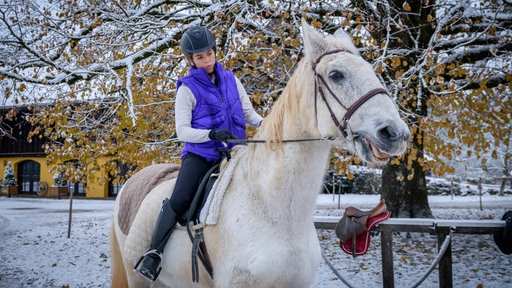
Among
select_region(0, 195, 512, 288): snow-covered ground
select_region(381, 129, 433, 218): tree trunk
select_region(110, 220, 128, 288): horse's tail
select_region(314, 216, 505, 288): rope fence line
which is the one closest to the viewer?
select_region(110, 220, 128, 288): horse's tail

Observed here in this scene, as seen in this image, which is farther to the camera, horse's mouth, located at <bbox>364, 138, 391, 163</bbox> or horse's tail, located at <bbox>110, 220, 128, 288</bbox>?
horse's tail, located at <bbox>110, 220, 128, 288</bbox>

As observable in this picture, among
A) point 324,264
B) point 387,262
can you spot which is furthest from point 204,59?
point 324,264

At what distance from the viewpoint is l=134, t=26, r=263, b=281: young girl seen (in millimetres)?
2512

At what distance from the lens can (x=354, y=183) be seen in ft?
83.4

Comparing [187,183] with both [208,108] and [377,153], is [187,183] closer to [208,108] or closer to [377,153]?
[208,108]

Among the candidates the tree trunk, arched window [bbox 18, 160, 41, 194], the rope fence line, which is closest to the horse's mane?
the rope fence line

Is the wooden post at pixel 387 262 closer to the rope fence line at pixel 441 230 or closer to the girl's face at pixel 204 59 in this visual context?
the rope fence line at pixel 441 230

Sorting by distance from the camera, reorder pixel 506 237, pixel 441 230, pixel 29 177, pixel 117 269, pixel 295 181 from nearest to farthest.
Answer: pixel 295 181 < pixel 117 269 < pixel 506 237 < pixel 441 230 < pixel 29 177

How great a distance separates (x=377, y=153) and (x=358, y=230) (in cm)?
162

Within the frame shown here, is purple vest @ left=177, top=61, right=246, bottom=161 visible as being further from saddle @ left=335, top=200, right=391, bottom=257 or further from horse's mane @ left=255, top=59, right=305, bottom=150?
saddle @ left=335, top=200, right=391, bottom=257

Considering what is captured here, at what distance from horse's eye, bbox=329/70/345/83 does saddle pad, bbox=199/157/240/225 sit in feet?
3.00

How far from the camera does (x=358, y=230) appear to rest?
322 centimetres

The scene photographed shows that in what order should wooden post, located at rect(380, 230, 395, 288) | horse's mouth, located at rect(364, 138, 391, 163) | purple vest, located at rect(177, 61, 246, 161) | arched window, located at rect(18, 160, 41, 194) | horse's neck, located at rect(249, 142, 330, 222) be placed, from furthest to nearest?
arched window, located at rect(18, 160, 41, 194) → wooden post, located at rect(380, 230, 395, 288) → purple vest, located at rect(177, 61, 246, 161) → horse's neck, located at rect(249, 142, 330, 222) → horse's mouth, located at rect(364, 138, 391, 163)

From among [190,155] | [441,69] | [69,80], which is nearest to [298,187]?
[190,155]
